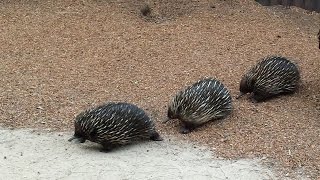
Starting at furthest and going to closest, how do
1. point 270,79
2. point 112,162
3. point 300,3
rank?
point 300,3, point 270,79, point 112,162

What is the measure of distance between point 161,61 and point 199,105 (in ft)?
9.06

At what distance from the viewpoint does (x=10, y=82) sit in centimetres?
987

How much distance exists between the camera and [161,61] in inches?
434

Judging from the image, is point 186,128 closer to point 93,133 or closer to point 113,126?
point 113,126

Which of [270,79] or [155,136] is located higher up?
[270,79]

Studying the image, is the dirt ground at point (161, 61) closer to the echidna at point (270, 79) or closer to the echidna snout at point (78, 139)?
the echidna at point (270, 79)

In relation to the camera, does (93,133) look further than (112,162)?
Yes

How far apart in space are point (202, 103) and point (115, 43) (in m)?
3.74

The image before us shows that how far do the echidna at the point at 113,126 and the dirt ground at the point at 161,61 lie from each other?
0.59m

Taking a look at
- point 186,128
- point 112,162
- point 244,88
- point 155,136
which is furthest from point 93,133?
point 244,88

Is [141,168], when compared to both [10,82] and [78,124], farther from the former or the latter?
[10,82]

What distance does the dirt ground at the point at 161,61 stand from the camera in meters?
8.19

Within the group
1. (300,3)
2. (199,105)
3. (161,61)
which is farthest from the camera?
(300,3)

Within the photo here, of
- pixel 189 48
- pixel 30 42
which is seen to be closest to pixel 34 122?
pixel 30 42
